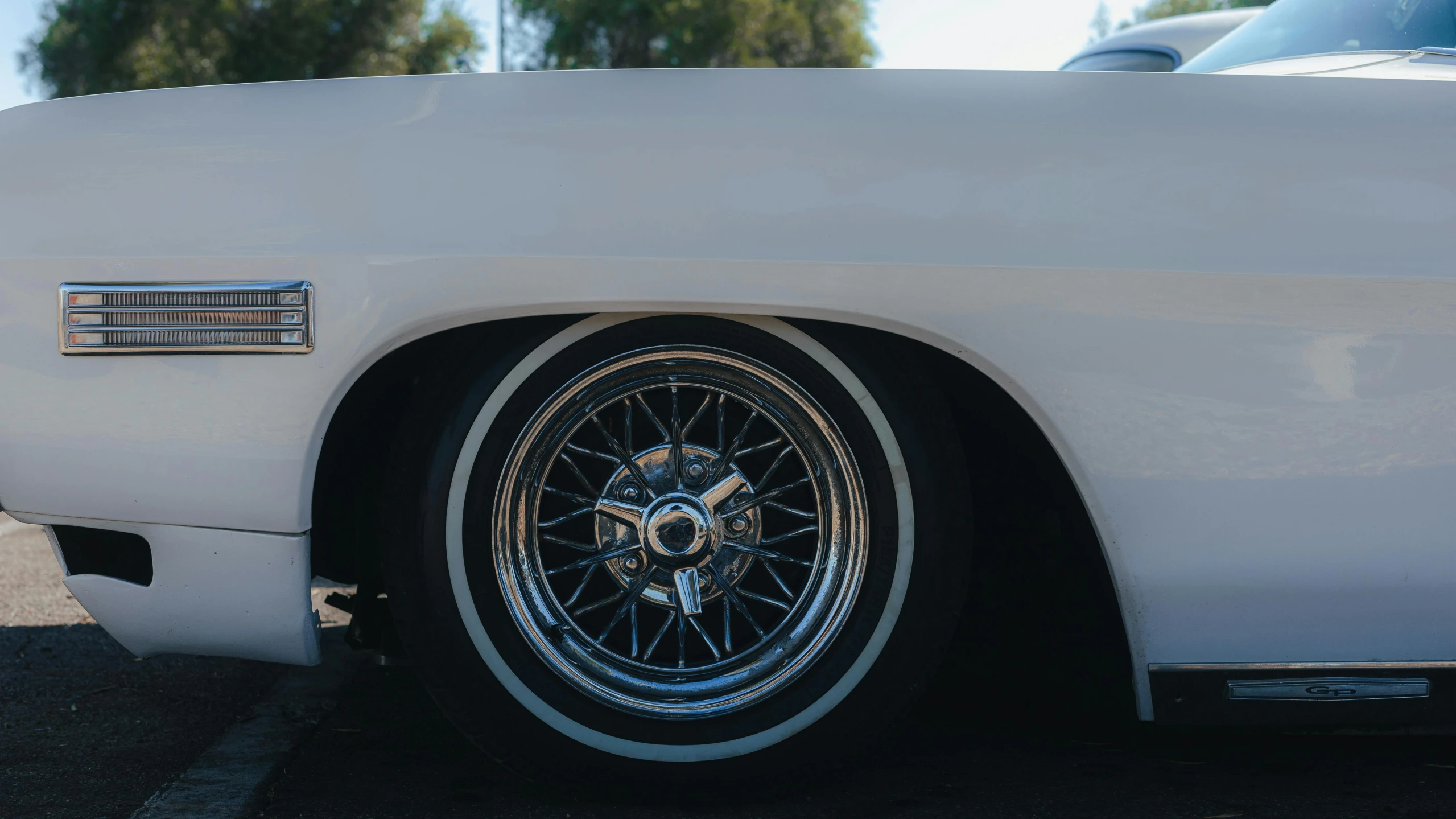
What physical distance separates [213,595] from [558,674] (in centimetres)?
54

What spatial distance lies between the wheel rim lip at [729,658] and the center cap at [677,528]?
17cm

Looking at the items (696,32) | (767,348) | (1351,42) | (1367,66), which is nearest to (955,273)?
(767,348)

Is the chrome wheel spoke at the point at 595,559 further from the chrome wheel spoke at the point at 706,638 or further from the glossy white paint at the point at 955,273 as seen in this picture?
the glossy white paint at the point at 955,273

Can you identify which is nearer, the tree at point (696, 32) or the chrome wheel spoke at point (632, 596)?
the chrome wheel spoke at point (632, 596)

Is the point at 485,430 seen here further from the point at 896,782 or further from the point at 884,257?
the point at 896,782

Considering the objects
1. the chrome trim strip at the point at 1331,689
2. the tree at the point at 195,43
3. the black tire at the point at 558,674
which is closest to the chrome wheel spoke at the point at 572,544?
the black tire at the point at 558,674

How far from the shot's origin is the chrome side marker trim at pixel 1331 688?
5.14 ft

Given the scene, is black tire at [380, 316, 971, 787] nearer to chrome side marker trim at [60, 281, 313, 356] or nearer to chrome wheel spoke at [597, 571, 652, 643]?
chrome wheel spoke at [597, 571, 652, 643]

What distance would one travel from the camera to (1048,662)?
5.90ft

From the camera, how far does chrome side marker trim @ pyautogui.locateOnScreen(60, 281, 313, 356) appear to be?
1.54 metres

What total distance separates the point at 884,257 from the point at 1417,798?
1264mm

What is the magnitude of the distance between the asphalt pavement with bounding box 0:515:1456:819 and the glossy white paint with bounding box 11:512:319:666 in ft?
0.88

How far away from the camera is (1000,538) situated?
5.96ft

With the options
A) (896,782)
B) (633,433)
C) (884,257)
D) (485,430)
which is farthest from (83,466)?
(896,782)
